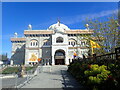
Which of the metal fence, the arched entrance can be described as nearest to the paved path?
the metal fence

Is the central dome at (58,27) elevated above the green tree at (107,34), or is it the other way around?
the central dome at (58,27)

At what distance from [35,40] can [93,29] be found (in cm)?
3179

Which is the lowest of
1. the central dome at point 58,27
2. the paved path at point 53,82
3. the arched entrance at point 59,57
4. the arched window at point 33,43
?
the paved path at point 53,82

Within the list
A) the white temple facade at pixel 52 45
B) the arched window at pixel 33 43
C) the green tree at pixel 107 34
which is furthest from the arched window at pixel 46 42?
the green tree at pixel 107 34

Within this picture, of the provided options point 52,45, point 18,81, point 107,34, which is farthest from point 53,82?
point 52,45

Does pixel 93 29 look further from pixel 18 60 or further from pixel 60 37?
pixel 18 60

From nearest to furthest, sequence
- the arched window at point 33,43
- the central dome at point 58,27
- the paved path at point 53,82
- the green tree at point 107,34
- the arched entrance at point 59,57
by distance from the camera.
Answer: the paved path at point 53,82 → the green tree at point 107,34 → the central dome at point 58,27 → the arched entrance at point 59,57 → the arched window at point 33,43

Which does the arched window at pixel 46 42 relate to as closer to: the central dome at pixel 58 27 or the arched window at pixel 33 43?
the arched window at pixel 33 43

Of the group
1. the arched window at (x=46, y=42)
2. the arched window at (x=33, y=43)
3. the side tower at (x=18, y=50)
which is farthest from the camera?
the side tower at (x=18, y=50)

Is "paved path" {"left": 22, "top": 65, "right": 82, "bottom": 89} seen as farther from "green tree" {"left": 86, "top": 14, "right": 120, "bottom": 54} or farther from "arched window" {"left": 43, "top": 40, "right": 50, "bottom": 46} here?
"arched window" {"left": 43, "top": 40, "right": 50, "bottom": 46}

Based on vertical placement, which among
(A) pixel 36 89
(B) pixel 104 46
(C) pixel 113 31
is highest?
(C) pixel 113 31

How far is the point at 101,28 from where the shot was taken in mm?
17469

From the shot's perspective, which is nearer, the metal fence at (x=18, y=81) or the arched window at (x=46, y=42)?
the metal fence at (x=18, y=81)

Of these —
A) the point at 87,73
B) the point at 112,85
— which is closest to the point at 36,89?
the point at 87,73
